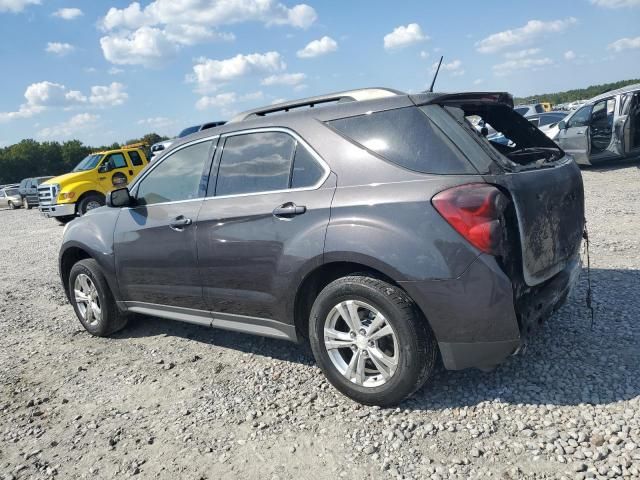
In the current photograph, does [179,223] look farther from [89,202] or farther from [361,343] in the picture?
[89,202]

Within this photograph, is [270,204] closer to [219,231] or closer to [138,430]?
[219,231]

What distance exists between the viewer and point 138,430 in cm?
310

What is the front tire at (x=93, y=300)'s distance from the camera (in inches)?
181

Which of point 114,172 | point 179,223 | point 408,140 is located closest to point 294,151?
point 408,140

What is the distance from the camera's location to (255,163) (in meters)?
→ 3.50

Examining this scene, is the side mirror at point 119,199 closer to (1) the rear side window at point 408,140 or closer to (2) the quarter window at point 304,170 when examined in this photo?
(2) the quarter window at point 304,170

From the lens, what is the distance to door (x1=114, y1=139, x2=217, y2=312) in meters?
3.80

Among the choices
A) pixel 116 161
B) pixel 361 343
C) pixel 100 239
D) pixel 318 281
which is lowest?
pixel 361 343

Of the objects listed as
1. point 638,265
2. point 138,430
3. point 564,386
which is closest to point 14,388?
point 138,430

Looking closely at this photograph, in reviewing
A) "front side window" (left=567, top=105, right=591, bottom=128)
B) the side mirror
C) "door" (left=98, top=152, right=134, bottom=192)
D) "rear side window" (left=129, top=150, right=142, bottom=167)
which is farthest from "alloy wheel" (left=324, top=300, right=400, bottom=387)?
"rear side window" (left=129, top=150, right=142, bottom=167)

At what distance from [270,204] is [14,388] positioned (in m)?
2.60

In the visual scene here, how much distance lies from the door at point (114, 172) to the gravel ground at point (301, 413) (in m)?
11.8

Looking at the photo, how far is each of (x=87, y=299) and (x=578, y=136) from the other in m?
12.2

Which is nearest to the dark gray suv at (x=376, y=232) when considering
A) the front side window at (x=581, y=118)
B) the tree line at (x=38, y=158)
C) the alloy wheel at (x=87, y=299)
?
the alloy wheel at (x=87, y=299)
